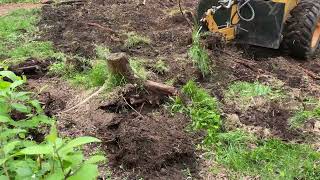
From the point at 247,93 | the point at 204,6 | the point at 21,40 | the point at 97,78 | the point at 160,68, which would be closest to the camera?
the point at 247,93

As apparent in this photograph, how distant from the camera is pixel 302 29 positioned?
7.68m

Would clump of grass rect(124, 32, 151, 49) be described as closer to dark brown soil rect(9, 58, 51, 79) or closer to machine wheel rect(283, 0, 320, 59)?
dark brown soil rect(9, 58, 51, 79)

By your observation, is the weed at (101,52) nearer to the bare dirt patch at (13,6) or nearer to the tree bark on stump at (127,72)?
the tree bark on stump at (127,72)

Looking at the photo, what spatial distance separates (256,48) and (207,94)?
2267 millimetres

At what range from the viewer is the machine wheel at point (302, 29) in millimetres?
7680

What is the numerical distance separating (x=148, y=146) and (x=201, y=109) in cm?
112

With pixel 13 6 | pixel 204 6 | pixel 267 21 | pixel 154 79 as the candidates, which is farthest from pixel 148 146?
pixel 13 6

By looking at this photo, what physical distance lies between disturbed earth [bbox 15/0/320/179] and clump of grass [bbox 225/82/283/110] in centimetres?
11

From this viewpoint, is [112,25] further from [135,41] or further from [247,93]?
[247,93]

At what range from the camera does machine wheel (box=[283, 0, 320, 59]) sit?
25.2ft

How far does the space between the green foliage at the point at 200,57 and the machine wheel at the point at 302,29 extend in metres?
1.57

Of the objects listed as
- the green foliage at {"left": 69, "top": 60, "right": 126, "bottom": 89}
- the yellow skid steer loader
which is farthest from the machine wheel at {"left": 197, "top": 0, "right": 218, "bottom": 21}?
the green foliage at {"left": 69, "top": 60, "right": 126, "bottom": 89}

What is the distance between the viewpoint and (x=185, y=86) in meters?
6.12

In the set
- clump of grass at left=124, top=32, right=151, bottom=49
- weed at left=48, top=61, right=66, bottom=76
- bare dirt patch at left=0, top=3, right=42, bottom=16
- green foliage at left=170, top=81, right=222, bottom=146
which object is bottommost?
green foliage at left=170, top=81, right=222, bottom=146
